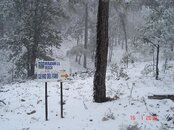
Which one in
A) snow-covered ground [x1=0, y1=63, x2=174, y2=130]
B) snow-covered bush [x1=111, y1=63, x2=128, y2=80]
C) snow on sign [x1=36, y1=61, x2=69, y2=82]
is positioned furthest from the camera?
snow-covered bush [x1=111, y1=63, x2=128, y2=80]

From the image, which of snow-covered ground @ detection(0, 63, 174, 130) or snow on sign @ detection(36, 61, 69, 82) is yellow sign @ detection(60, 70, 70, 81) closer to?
snow on sign @ detection(36, 61, 69, 82)

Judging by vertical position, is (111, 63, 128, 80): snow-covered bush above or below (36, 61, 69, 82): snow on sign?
below

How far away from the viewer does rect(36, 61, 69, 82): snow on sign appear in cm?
888

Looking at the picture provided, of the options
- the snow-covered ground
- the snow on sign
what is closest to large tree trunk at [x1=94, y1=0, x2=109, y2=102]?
the snow-covered ground

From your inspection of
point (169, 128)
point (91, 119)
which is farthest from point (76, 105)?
point (169, 128)

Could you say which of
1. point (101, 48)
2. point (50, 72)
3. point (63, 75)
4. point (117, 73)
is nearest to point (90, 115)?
point (63, 75)

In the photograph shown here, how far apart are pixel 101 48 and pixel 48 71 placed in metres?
2.23

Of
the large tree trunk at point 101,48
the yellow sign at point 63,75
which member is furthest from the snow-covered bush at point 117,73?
the yellow sign at point 63,75

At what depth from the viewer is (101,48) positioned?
31.4ft

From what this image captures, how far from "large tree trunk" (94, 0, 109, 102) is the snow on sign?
1602 mm

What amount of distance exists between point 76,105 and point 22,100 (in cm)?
356

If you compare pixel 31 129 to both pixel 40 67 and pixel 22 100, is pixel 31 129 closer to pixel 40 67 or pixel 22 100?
pixel 40 67

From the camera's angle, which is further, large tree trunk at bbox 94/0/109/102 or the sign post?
large tree trunk at bbox 94/0/109/102

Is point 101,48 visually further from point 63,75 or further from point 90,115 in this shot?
point 90,115
